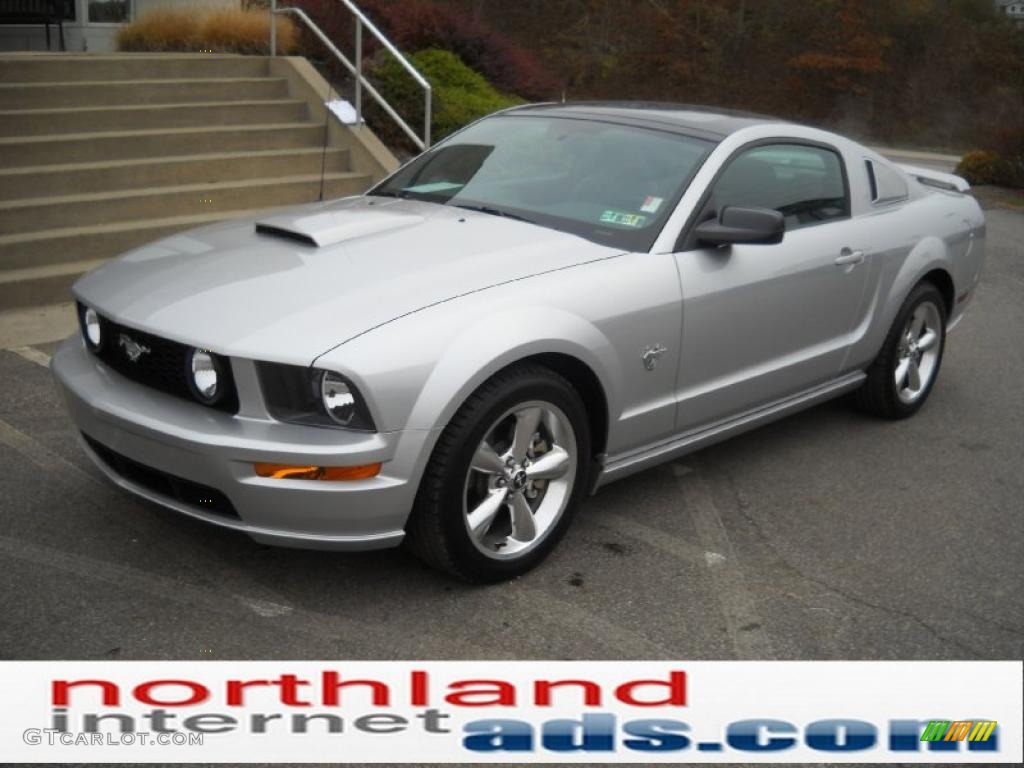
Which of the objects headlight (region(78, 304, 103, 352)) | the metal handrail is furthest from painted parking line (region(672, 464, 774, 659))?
the metal handrail

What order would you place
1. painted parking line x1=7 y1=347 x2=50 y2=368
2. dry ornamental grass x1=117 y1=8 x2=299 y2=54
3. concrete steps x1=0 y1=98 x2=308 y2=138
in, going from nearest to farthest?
painted parking line x1=7 y1=347 x2=50 y2=368
concrete steps x1=0 y1=98 x2=308 y2=138
dry ornamental grass x1=117 y1=8 x2=299 y2=54

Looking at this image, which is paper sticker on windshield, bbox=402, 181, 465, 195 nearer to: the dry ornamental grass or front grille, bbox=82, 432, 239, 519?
front grille, bbox=82, 432, 239, 519

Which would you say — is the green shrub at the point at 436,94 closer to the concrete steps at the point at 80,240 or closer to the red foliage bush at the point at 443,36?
the red foliage bush at the point at 443,36

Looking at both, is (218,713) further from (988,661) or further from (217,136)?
(217,136)

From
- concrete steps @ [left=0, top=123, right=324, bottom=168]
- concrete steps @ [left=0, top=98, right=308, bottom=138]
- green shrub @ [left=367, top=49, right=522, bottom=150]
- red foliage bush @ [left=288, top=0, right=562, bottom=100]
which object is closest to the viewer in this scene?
concrete steps @ [left=0, top=123, right=324, bottom=168]

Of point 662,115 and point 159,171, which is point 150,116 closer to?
point 159,171

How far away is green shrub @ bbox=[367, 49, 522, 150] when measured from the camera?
11383mm

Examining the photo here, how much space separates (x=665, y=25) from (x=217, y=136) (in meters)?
24.2

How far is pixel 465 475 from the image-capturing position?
150 inches

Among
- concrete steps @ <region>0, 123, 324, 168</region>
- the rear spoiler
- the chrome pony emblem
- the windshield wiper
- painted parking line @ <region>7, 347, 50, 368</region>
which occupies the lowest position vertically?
painted parking line @ <region>7, 347, 50, 368</region>

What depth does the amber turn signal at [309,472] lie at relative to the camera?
3.60 meters

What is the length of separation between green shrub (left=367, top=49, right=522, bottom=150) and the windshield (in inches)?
239

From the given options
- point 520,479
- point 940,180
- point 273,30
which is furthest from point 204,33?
point 520,479

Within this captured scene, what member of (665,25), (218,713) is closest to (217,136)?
(218,713)
